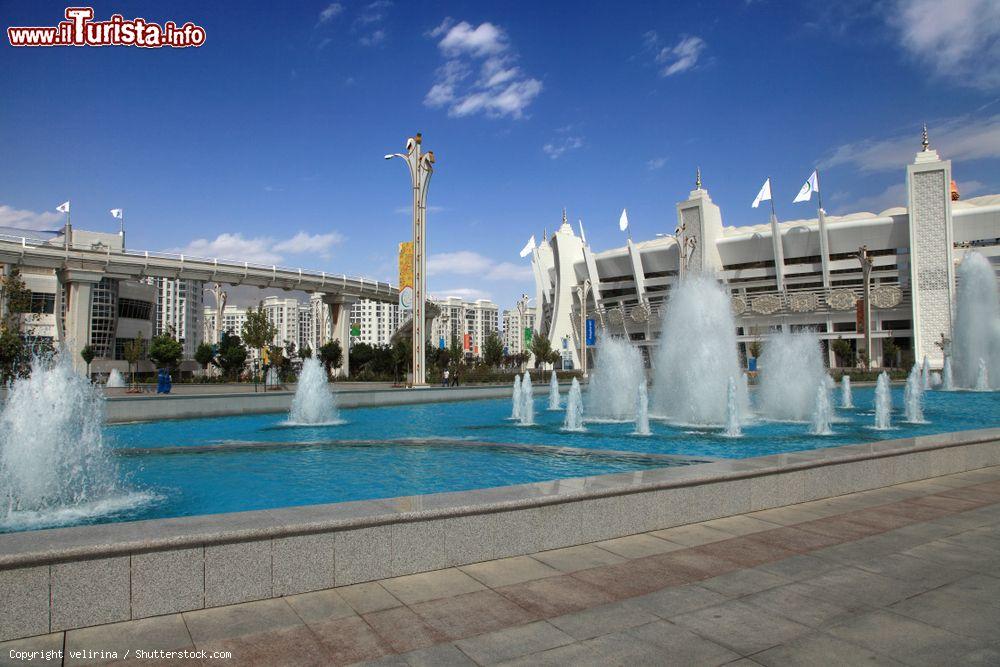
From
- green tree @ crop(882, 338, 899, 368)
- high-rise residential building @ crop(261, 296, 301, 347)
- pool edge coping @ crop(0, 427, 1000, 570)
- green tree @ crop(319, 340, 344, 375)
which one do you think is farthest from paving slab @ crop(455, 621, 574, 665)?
high-rise residential building @ crop(261, 296, 301, 347)

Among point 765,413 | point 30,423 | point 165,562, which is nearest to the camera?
point 165,562

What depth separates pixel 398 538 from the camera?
4.90 meters

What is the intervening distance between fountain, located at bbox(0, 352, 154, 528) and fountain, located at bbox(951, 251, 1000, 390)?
→ 3858 cm

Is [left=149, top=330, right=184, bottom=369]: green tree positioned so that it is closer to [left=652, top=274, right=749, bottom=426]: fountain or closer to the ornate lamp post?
the ornate lamp post

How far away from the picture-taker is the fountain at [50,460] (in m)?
7.64

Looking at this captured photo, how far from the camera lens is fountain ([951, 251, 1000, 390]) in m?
34.8

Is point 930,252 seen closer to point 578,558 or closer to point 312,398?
point 312,398

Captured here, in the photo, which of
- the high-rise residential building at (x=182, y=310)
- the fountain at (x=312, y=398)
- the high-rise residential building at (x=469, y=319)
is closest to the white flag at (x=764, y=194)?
the fountain at (x=312, y=398)

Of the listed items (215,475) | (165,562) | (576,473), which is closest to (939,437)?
(576,473)

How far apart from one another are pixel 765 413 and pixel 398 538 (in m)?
18.0

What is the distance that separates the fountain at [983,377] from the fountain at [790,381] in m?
17.5

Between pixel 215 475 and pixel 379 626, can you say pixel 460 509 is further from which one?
pixel 215 475

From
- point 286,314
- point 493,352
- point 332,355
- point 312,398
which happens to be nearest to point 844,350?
point 493,352

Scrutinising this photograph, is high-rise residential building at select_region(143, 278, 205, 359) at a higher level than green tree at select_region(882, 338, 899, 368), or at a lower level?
higher
